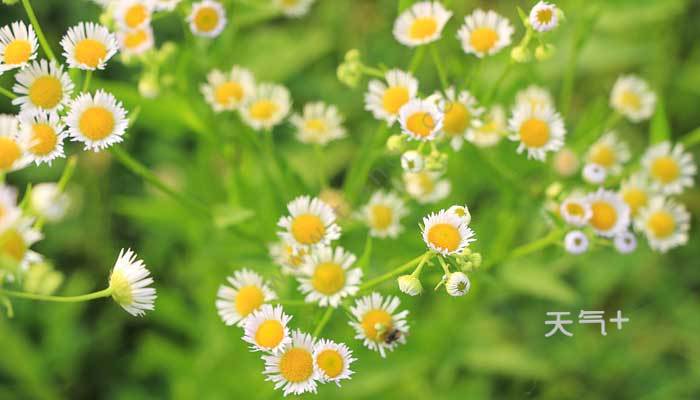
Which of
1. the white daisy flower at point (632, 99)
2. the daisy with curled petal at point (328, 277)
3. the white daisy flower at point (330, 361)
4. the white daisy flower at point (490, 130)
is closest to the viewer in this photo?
the white daisy flower at point (330, 361)

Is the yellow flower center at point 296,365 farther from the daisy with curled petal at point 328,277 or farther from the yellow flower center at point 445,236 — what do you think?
the yellow flower center at point 445,236

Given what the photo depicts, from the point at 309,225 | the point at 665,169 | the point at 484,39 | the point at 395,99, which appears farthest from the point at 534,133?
the point at 309,225

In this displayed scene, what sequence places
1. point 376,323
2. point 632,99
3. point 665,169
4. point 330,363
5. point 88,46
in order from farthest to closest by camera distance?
1. point 632,99
2. point 665,169
3. point 88,46
4. point 376,323
5. point 330,363

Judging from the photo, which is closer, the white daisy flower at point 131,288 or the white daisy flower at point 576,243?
the white daisy flower at point 131,288

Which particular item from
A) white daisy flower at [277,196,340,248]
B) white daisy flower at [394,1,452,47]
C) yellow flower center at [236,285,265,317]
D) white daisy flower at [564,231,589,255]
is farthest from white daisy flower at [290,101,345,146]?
white daisy flower at [564,231,589,255]

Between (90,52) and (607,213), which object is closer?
(90,52)

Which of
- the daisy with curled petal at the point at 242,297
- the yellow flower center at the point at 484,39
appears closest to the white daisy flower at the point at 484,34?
the yellow flower center at the point at 484,39

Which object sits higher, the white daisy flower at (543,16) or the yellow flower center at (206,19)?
the yellow flower center at (206,19)

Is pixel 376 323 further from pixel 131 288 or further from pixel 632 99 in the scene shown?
pixel 632 99

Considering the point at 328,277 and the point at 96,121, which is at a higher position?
the point at 96,121
